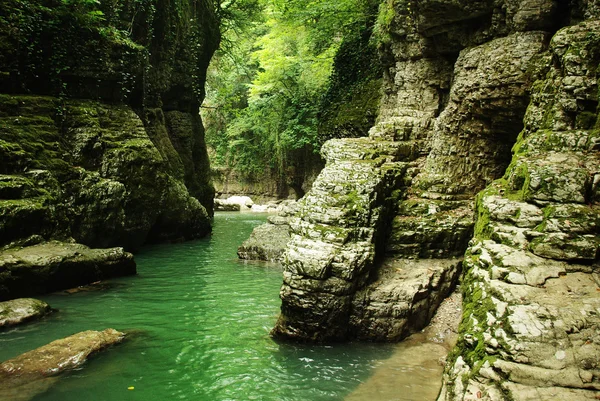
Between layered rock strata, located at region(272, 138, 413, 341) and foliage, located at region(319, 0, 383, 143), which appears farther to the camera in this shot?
foliage, located at region(319, 0, 383, 143)

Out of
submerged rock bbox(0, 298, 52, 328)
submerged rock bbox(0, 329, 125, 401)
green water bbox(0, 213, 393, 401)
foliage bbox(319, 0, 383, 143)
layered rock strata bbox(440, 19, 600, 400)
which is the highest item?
foliage bbox(319, 0, 383, 143)

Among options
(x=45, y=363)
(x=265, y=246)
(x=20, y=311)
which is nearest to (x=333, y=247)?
(x=45, y=363)

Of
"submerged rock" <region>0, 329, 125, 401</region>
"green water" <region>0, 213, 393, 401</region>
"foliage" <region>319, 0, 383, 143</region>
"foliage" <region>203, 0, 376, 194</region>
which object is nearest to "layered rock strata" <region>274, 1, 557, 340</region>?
"green water" <region>0, 213, 393, 401</region>

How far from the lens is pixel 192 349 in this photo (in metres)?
6.30

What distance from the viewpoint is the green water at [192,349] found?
16.8 feet

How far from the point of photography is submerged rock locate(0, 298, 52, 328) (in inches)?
264

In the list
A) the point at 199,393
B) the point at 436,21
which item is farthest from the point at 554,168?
the point at 436,21

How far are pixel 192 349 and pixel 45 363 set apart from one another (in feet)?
6.32

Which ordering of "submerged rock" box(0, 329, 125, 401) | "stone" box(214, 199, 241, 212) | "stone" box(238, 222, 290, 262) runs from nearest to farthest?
1. "submerged rock" box(0, 329, 125, 401)
2. "stone" box(238, 222, 290, 262)
3. "stone" box(214, 199, 241, 212)

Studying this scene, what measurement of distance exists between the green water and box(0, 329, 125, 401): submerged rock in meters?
0.16

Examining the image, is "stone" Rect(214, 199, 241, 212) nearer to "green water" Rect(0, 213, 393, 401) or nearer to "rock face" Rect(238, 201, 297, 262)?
"rock face" Rect(238, 201, 297, 262)

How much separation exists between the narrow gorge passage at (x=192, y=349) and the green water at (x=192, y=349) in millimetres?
13

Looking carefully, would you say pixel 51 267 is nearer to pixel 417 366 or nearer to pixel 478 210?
pixel 417 366

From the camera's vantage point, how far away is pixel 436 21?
390 inches
